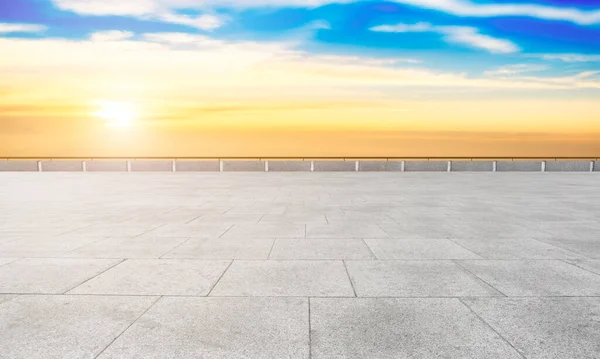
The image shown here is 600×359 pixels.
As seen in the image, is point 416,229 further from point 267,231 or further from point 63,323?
point 63,323

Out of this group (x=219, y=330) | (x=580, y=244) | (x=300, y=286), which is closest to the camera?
(x=219, y=330)

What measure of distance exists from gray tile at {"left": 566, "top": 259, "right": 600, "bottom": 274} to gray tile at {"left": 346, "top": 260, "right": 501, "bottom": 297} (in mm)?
2004

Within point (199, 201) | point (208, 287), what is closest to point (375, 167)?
point (199, 201)

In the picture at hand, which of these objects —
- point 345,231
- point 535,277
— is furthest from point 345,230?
point 535,277

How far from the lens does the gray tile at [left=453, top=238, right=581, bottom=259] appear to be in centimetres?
756

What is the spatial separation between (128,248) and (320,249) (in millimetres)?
3596

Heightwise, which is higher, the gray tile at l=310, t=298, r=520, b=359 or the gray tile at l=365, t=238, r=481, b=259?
the gray tile at l=310, t=298, r=520, b=359

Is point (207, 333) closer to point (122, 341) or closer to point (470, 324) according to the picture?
point (122, 341)

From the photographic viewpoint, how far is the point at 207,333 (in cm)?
432

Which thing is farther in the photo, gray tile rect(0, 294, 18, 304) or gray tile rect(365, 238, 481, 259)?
gray tile rect(365, 238, 481, 259)

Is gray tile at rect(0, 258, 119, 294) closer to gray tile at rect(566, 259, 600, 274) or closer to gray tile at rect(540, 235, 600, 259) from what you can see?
gray tile at rect(566, 259, 600, 274)

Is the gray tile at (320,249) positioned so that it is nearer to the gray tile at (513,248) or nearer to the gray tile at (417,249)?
the gray tile at (417,249)

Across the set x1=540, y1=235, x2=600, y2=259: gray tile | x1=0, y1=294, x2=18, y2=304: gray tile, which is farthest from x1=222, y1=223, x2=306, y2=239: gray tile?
x1=540, y1=235, x2=600, y2=259: gray tile

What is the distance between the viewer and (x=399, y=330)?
439 cm
